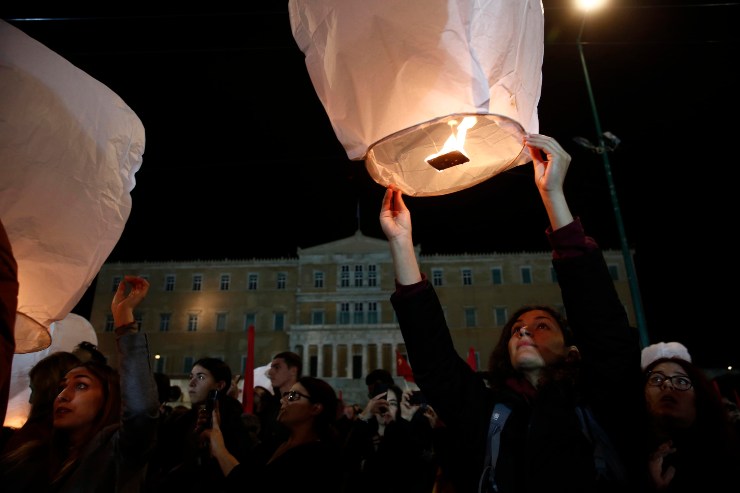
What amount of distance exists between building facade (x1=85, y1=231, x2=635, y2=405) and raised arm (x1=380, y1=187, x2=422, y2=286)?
41.8 meters

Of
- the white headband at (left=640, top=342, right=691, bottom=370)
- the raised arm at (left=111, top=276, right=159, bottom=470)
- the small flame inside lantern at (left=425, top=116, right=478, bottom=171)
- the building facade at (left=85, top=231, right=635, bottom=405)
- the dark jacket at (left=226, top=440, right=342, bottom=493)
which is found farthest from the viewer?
the building facade at (left=85, top=231, right=635, bottom=405)

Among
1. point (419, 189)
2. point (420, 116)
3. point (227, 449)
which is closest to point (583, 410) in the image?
point (419, 189)

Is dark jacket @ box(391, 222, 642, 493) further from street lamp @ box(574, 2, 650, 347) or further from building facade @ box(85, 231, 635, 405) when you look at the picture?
building facade @ box(85, 231, 635, 405)

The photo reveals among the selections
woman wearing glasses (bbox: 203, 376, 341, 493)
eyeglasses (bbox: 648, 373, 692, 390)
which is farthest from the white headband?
woman wearing glasses (bbox: 203, 376, 341, 493)

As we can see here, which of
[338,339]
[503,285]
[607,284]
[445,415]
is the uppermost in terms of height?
[503,285]

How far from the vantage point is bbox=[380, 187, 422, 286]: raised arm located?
7.12ft

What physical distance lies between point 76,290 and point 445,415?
1.59 meters

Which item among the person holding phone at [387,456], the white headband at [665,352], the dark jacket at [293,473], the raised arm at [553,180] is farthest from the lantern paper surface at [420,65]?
the white headband at [665,352]

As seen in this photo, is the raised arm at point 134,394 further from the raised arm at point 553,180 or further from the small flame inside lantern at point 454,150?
the raised arm at point 553,180

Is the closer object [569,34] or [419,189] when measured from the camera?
[419,189]

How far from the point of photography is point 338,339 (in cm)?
4516

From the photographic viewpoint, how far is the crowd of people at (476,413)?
1.90 meters

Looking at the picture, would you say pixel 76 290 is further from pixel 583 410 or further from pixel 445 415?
pixel 583 410

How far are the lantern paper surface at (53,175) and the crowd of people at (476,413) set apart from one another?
22.9 inches
